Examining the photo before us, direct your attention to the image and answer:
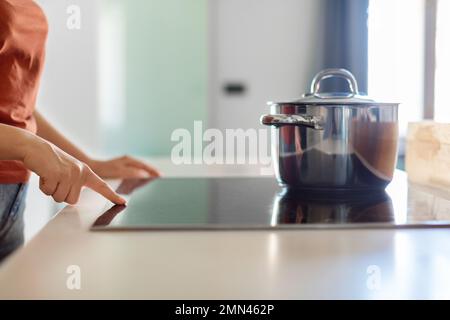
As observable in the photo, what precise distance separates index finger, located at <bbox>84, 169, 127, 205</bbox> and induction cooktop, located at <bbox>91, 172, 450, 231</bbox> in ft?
0.04

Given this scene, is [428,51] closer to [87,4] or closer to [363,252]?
[87,4]

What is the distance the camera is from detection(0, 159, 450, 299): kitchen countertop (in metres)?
0.36

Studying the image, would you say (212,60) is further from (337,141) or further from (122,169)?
(337,141)

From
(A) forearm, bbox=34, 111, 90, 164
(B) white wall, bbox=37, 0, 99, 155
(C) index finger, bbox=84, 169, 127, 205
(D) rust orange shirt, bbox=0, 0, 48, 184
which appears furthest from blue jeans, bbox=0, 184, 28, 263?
(B) white wall, bbox=37, 0, 99, 155

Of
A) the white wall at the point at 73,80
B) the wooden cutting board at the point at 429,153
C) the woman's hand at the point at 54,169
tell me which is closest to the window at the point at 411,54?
the white wall at the point at 73,80

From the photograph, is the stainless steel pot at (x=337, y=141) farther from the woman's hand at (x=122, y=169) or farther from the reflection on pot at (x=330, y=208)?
the woman's hand at (x=122, y=169)

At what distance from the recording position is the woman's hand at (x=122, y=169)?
3.53ft

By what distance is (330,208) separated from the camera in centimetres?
68

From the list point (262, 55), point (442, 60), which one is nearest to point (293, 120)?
point (442, 60)

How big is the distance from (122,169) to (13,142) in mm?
480

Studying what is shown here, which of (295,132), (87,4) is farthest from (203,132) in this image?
(295,132)

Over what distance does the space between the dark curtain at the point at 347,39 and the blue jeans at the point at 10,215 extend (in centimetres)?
217

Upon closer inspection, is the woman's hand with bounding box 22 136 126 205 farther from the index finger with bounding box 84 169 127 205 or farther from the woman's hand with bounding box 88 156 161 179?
the woman's hand with bounding box 88 156 161 179

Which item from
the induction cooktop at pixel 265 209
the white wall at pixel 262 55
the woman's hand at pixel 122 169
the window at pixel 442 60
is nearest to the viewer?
the induction cooktop at pixel 265 209
